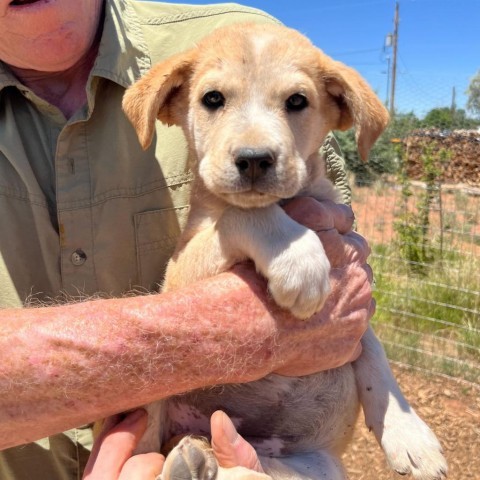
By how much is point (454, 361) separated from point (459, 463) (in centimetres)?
106

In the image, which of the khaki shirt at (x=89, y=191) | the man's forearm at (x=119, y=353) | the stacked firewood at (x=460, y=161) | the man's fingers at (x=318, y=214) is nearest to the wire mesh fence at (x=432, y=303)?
the man's fingers at (x=318, y=214)

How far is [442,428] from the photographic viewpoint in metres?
4.37

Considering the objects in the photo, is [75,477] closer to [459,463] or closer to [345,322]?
[345,322]

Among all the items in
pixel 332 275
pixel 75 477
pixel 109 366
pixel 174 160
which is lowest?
pixel 75 477

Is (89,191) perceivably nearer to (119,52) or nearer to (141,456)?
(119,52)

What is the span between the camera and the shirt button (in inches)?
89.7

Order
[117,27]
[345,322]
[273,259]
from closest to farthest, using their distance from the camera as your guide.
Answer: [273,259]
[345,322]
[117,27]

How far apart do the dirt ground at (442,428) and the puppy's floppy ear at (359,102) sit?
8.73 feet

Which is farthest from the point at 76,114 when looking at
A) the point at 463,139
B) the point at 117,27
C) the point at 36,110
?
the point at 463,139

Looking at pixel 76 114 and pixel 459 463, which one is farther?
pixel 459 463

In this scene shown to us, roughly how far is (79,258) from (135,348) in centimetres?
72

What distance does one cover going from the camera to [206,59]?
231 cm

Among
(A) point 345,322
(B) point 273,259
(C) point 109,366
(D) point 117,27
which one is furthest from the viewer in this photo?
(D) point 117,27

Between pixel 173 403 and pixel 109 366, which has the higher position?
pixel 109 366
